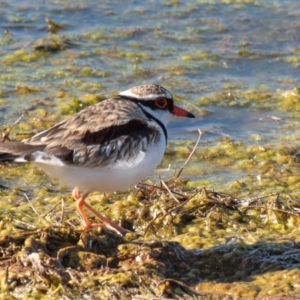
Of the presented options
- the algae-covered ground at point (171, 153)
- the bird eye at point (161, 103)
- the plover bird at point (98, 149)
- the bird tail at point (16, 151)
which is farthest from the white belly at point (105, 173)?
the bird eye at point (161, 103)

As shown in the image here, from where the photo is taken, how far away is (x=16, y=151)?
208 inches

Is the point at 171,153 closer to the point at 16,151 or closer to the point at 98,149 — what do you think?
the point at 98,149

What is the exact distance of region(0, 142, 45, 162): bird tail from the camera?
5.25m

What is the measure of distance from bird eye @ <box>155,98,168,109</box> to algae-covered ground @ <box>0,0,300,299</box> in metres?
0.40

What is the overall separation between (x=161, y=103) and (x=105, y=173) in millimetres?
956

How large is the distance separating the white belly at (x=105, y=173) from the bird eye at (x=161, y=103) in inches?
26.6

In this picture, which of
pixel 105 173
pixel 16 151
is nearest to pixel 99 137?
pixel 105 173

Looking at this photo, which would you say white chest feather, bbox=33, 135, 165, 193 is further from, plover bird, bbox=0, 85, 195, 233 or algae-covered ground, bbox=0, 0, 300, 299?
algae-covered ground, bbox=0, 0, 300, 299

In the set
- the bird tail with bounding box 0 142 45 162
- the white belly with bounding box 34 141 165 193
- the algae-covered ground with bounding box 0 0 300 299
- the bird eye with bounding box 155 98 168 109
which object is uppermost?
the bird tail with bounding box 0 142 45 162

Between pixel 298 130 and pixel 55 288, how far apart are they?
3.84 metres

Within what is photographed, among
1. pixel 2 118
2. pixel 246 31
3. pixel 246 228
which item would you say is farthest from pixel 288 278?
pixel 246 31

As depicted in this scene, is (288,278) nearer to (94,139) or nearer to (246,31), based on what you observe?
(94,139)

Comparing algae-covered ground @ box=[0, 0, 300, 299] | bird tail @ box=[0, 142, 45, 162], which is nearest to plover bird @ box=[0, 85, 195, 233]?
bird tail @ box=[0, 142, 45, 162]

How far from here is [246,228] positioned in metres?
5.91
